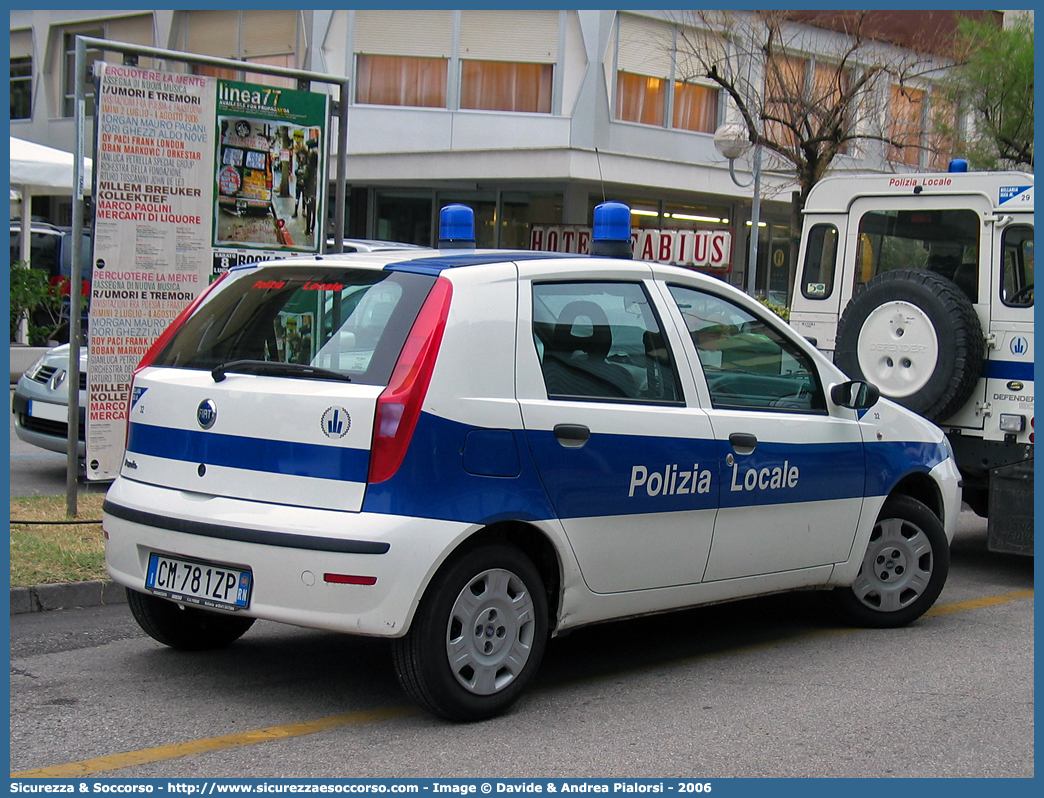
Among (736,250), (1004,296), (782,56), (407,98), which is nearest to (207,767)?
(1004,296)

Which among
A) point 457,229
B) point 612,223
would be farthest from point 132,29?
point 612,223

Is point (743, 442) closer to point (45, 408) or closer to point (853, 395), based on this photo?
point (853, 395)

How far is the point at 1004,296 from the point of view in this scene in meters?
7.98

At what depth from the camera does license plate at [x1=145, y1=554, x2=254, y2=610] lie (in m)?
4.60

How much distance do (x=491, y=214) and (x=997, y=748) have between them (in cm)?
2214

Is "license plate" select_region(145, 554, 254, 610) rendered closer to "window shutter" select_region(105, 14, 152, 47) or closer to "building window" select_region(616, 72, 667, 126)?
"building window" select_region(616, 72, 667, 126)

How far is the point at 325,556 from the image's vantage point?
440 cm

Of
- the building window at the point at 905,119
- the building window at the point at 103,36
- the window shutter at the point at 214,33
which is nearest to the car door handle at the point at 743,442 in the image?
the building window at the point at 905,119

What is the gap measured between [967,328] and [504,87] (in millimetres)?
18481

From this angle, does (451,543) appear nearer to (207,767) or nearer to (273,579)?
(273,579)

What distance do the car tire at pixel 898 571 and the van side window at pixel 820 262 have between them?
→ 9.53 ft

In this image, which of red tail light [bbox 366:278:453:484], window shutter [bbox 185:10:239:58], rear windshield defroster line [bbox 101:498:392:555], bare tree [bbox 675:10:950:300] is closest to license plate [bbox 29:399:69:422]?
rear windshield defroster line [bbox 101:498:392:555]

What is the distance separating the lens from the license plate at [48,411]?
10094 mm

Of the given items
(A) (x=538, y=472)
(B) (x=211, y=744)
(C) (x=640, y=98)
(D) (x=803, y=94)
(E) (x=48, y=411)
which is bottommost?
(B) (x=211, y=744)
